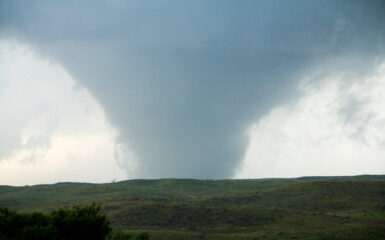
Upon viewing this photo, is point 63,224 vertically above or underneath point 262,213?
above

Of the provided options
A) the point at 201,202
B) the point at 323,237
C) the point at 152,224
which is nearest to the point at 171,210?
the point at 152,224

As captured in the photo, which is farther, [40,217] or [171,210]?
[171,210]

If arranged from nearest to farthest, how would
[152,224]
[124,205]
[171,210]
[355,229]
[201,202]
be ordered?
1. [355,229]
2. [152,224]
3. [171,210]
4. [124,205]
5. [201,202]

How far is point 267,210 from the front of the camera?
8475 centimetres

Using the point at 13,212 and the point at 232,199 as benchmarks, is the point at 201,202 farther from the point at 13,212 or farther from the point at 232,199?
the point at 13,212

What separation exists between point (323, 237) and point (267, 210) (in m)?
23.1

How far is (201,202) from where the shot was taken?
96.1 meters

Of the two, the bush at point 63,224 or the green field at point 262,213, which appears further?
the green field at point 262,213

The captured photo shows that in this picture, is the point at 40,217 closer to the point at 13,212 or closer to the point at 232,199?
the point at 13,212

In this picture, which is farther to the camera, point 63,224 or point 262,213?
point 262,213

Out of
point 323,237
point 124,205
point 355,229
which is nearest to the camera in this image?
point 323,237

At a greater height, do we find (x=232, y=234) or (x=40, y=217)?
(x=40, y=217)

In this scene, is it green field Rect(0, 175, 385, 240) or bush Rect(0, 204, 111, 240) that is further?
green field Rect(0, 175, 385, 240)

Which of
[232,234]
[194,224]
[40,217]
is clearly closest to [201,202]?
[194,224]
